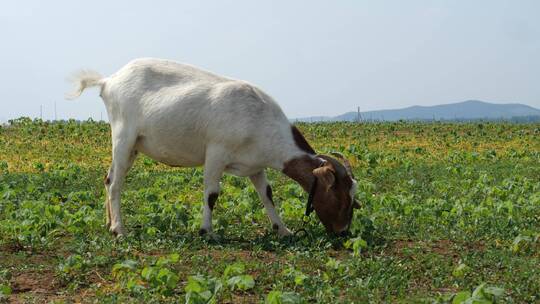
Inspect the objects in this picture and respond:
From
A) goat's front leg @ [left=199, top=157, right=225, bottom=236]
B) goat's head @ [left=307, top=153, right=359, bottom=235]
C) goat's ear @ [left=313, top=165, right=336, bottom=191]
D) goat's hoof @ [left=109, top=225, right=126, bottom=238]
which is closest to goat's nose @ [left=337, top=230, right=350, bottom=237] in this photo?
goat's head @ [left=307, top=153, right=359, bottom=235]

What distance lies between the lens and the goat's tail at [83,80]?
11.0 metres

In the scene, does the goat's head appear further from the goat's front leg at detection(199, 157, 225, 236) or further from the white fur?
the goat's front leg at detection(199, 157, 225, 236)

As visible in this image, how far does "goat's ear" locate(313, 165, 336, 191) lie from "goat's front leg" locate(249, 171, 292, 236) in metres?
1.01

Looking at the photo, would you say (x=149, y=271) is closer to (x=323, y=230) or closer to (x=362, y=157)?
(x=323, y=230)

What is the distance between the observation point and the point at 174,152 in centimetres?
988

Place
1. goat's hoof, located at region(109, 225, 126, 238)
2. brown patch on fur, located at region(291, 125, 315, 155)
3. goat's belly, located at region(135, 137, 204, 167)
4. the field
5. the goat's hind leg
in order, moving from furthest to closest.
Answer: the goat's hind leg
goat's belly, located at region(135, 137, 204, 167)
goat's hoof, located at region(109, 225, 126, 238)
brown patch on fur, located at region(291, 125, 315, 155)
the field

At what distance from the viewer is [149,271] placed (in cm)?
645

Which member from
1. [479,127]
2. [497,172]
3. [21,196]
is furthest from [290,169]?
[479,127]

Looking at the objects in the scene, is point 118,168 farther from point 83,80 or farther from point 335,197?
point 335,197

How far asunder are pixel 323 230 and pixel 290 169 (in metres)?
0.99

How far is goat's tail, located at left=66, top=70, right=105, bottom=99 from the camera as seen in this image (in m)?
11.0

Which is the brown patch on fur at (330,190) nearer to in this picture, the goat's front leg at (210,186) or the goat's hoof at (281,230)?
the goat's hoof at (281,230)

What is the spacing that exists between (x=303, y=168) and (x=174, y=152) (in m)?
1.86

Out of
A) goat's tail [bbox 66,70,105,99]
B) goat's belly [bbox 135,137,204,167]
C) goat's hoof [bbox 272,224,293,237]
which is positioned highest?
goat's tail [bbox 66,70,105,99]
